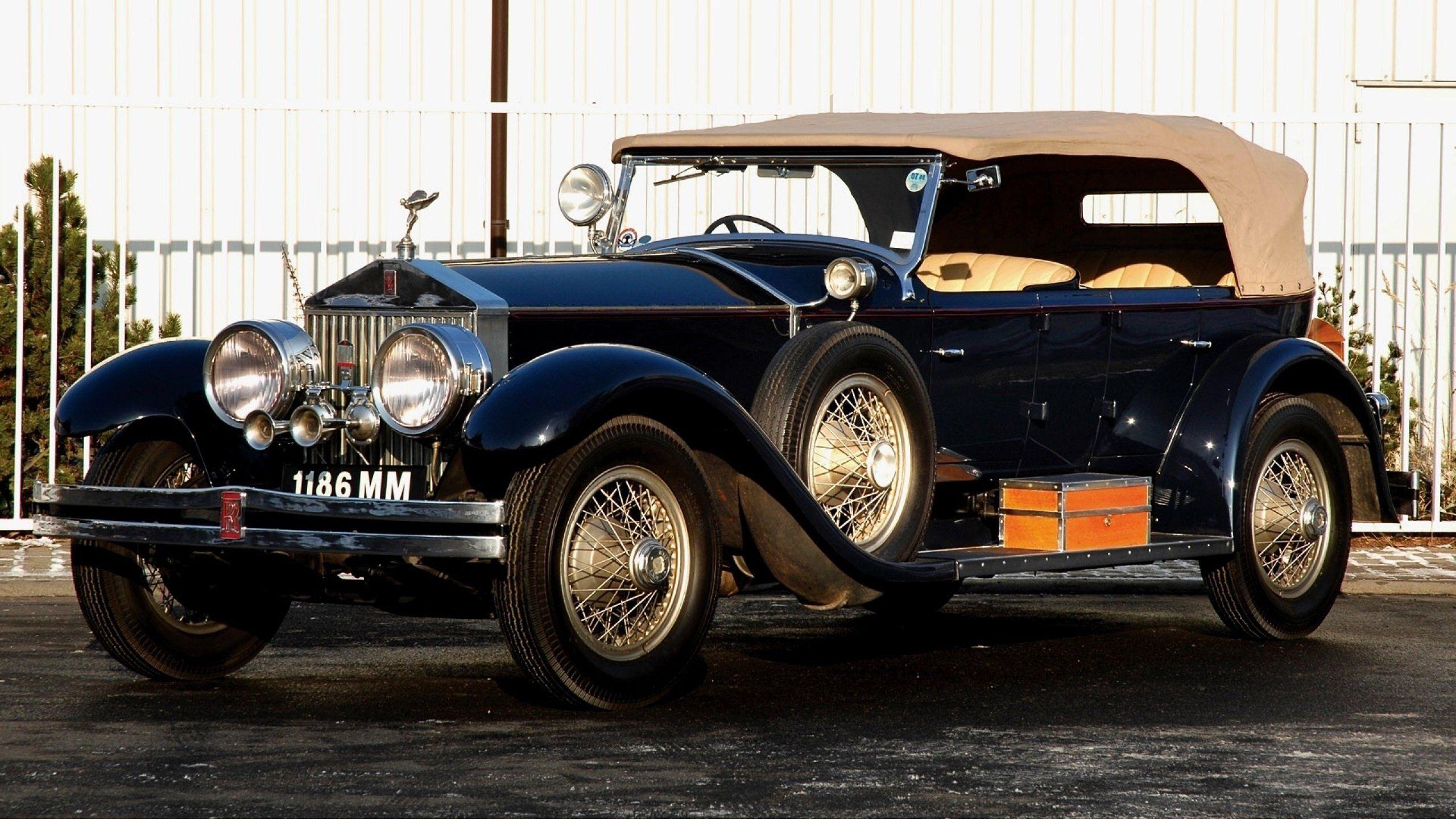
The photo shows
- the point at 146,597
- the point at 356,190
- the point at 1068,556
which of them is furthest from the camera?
the point at 356,190

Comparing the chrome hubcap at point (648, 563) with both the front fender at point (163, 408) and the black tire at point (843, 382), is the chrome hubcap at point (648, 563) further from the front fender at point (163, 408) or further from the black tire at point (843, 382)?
the front fender at point (163, 408)

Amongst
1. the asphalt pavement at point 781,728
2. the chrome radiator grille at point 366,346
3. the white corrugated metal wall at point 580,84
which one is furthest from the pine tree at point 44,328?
the chrome radiator grille at point 366,346

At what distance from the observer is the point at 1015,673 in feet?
20.3

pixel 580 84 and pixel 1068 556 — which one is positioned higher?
pixel 580 84

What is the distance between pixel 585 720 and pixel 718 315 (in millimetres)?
1384

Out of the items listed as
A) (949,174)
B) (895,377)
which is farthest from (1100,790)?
(949,174)

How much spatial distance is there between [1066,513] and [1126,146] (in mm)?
1409

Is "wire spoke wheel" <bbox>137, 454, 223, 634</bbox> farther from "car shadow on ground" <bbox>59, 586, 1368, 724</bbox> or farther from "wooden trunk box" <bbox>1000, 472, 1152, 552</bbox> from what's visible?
"wooden trunk box" <bbox>1000, 472, 1152, 552</bbox>

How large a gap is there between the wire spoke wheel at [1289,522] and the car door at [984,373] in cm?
104

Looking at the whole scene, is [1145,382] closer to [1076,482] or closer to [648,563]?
[1076,482]

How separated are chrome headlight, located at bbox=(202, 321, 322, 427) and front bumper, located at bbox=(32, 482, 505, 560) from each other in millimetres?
310

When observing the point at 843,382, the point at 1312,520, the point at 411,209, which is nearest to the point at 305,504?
the point at 411,209

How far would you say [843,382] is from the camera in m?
5.86

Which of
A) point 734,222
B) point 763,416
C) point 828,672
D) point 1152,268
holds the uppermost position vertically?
point 734,222
